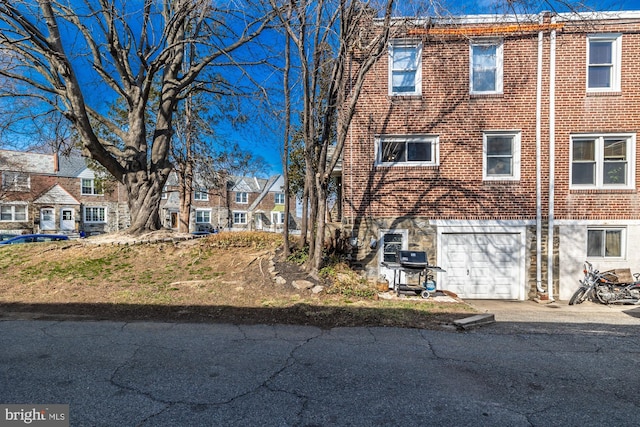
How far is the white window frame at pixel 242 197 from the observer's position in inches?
1812

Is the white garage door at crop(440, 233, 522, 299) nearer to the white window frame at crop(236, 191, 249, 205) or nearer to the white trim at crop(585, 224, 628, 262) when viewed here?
the white trim at crop(585, 224, 628, 262)

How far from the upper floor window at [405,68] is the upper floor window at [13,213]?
3755cm

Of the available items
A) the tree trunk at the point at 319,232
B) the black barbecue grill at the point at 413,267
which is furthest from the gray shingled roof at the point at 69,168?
the black barbecue grill at the point at 413,267

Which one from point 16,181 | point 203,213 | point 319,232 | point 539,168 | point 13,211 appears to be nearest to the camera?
point 319,232

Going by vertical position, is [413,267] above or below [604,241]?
below

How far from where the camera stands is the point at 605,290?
920 cm

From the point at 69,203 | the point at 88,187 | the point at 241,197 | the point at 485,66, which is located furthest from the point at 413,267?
the point at 241,197

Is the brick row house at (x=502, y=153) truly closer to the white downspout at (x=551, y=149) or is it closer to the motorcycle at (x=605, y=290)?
the white downspout at (x=551, y=149)

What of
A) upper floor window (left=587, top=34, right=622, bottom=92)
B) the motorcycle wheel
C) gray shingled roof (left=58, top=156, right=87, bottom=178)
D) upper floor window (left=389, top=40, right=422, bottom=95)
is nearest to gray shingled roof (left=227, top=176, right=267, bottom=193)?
gray shingled roof (left=58, top=156, right=87, bottom=178)

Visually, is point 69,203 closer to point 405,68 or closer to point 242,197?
point 242,197

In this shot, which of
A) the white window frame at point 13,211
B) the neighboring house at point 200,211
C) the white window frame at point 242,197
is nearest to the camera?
the white window frame at point 13,211

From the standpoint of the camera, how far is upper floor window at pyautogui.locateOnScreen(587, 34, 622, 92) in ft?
32.8

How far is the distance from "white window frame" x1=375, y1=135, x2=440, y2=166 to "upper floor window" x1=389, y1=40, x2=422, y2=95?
1.36 meters

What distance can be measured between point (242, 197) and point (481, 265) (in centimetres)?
3962
